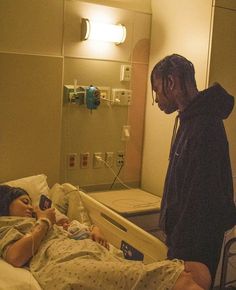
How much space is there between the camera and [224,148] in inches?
75.0

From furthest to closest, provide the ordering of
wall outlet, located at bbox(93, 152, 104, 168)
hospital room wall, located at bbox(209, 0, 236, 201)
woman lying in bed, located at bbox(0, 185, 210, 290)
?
wall outlet, located at bbox(93, 152, 104, 168) < hospital room wall, located at bbox(209, 0, 236, 201) < woman lying in bed, located at bbox(0, 185, 210, 290)

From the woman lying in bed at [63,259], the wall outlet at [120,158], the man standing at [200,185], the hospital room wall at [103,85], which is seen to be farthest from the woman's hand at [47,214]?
the wall outlet at [120,158]

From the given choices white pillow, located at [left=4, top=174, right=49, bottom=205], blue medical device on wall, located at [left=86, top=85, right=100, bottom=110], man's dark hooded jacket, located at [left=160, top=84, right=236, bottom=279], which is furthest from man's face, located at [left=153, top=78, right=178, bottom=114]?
white pillow, located at [left=4, top=174, right=49, bottom=205]

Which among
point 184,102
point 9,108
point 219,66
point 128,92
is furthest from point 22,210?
point 219,66

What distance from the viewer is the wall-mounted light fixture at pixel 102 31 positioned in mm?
2543

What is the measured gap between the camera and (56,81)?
98.8 inches

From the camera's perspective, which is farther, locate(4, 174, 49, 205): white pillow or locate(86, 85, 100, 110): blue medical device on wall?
locate(86, 85, 100, 110): blue medical device on wall

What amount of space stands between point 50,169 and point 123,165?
585 mm

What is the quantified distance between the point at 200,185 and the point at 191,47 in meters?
1.00

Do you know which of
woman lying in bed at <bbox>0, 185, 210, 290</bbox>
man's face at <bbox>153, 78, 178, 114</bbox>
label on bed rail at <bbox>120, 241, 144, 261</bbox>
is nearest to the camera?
woman lying in bed at <bbox>0, 185, 210, 290</bbox>

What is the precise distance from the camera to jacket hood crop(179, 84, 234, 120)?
1905mm

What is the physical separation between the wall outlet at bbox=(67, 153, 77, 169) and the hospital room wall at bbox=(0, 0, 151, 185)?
3cm

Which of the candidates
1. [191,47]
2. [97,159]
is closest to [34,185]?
[97,159]

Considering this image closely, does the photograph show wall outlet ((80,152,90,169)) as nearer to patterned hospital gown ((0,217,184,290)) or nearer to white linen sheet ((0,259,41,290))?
patterned hospital gown ((0,217,184,290))
